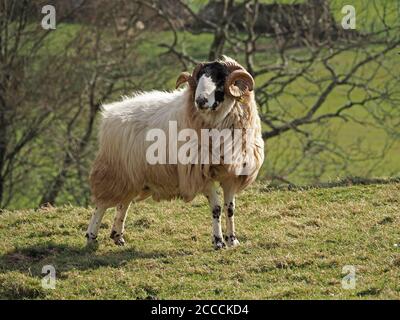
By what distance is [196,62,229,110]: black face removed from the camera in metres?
11.0

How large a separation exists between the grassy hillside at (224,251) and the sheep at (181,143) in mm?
538

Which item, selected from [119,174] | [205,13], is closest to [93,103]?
[205,13]

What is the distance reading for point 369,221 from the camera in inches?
471

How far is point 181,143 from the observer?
1148 cm

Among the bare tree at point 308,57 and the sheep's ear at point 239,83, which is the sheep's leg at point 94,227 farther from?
the bare tree at point 308,57

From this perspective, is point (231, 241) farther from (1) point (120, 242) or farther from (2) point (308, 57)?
(2) point (308, 57)

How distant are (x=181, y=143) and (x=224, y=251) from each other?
1.46m

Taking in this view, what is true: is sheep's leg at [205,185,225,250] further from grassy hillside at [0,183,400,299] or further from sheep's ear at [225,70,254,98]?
sheep's ear at [225,70,254,98]

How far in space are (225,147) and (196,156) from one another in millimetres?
381

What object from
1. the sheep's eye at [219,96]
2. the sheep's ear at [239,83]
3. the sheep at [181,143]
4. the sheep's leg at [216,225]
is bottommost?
the sheep's leg at [216,225]

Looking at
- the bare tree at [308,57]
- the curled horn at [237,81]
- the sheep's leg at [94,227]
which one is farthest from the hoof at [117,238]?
the bare tree at [308,57]

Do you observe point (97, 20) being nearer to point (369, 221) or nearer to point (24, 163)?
point (24, 163)

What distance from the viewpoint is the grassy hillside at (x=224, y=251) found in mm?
9797
